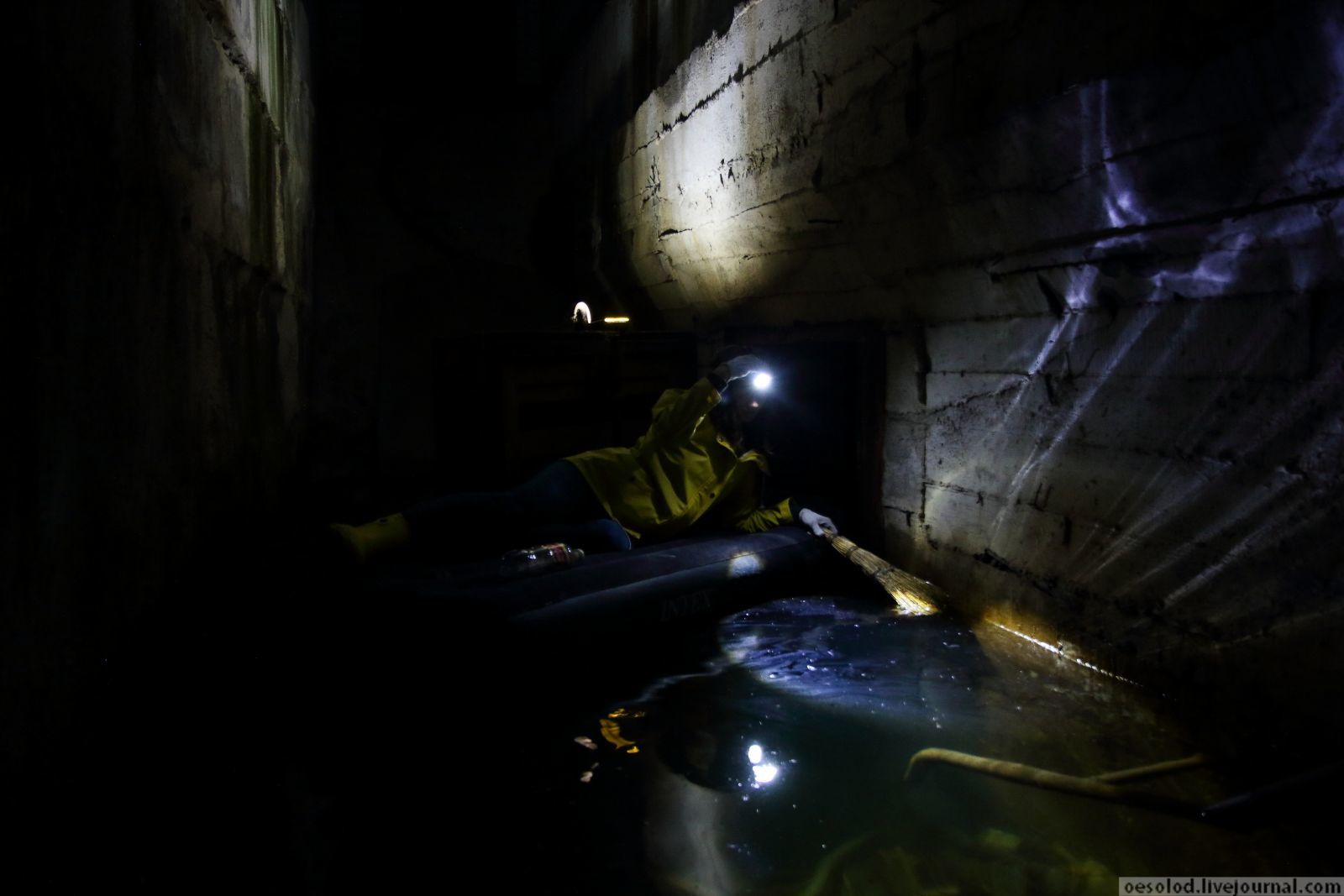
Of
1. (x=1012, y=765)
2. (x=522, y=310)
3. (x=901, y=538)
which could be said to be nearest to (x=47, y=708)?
(x=1012, y=765)

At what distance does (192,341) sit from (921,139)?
3959mm

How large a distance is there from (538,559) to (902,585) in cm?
234

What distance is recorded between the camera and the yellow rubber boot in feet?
13.9

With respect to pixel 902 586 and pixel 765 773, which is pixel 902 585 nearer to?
pixel 902 586

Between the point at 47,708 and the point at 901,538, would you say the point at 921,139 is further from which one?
the point at 47,708

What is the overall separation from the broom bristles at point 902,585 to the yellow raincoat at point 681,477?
712mm

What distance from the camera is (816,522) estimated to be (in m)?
Result: 5.69

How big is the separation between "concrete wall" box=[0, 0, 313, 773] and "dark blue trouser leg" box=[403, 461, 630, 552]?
1001 mm

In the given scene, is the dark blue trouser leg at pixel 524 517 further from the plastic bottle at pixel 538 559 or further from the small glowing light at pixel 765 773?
the small glowing light at pixel 765 773

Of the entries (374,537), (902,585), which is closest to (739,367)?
(902,585)

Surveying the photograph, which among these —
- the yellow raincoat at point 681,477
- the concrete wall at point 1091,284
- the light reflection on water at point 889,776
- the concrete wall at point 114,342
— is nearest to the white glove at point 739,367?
the yellow raincoat at point 681,477

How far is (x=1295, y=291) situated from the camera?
3.13 meters

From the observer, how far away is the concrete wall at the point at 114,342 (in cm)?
208

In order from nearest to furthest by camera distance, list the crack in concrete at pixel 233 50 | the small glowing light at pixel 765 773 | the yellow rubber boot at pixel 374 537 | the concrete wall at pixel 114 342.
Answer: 1. the concrete wall at pixel 114 342
2. the small glowing light at pixel 765 773
3. the crack in concrete at pixel 233 50
4. the yellow rubber boot at pixel 374 537
